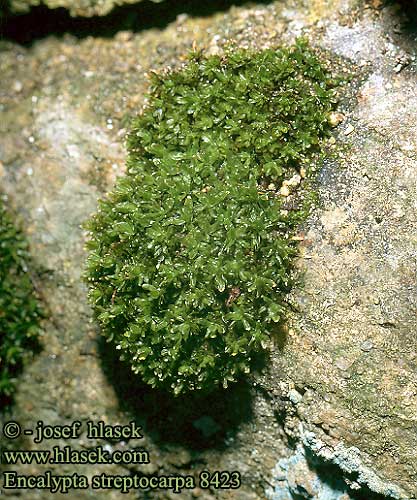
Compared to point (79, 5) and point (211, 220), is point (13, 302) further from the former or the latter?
point (79, 5)

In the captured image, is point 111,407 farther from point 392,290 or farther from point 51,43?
point 51,43

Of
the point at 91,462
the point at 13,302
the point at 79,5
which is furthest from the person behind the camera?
the point at 91,462

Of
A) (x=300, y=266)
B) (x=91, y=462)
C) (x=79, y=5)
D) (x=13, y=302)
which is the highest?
(x=79, y=5)

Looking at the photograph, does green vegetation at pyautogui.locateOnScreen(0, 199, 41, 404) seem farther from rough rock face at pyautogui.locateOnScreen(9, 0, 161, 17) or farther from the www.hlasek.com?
rough rock face at pyautogui.locateOnScreen(9, 0, 161, 17)

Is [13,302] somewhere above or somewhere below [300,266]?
below

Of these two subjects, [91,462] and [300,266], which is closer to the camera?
[300,266]

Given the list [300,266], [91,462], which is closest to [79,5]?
[300,266]

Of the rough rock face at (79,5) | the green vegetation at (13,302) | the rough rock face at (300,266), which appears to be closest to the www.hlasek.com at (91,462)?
the rough rock face at (300,266)
